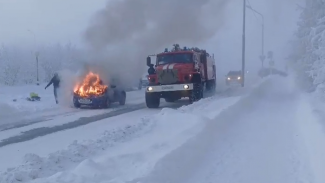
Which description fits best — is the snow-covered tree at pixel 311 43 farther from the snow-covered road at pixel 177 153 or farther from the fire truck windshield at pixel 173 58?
the fire truck windshield at pixel 173 58

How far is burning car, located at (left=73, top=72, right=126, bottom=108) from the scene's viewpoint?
68.5 feet

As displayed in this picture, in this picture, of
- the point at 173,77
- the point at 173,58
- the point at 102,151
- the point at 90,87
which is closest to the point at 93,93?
the point at 90,87

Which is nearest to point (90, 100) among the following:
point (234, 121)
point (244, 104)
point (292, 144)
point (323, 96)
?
point (244, 104)

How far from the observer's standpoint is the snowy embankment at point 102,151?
261 inches

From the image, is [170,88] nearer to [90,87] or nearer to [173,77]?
[173,77]

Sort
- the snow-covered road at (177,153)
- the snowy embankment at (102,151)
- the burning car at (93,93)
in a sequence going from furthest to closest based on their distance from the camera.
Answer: the burning car at (93,93), the snow-covered road at (177,153), the snowy embankment at (102,151)

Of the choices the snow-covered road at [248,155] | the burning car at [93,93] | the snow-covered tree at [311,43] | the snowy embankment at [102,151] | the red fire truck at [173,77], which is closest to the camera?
the snowy embankment at [102,151]

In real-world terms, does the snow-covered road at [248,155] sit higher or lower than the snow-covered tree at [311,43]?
lower

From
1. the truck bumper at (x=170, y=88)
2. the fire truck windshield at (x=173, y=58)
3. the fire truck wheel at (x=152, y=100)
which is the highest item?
the fire truck windshield at (x=173, y=58)

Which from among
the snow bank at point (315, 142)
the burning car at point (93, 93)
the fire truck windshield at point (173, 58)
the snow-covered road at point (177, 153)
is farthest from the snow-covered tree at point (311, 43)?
the burning car at point (93, 93)

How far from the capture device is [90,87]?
21.5 meters

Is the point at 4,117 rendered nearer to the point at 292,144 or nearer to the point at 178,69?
the point at 178,69

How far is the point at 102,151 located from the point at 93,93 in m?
12.4

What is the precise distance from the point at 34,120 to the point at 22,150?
21.0 feet
